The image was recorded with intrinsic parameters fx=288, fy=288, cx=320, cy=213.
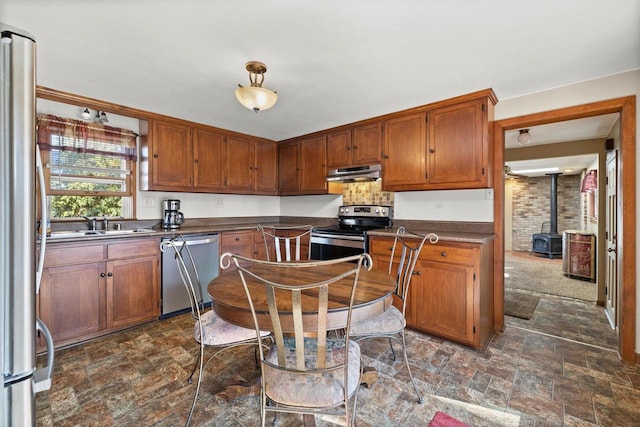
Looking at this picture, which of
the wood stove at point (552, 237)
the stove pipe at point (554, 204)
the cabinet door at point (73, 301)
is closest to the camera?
the cabinet door at point (73, 301)

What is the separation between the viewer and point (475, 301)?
2451 mm

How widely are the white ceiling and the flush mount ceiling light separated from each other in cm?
7

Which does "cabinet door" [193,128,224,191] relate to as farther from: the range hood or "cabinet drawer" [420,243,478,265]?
"cabinet drawer" [420,243,478,265]

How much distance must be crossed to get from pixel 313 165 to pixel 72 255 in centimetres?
288

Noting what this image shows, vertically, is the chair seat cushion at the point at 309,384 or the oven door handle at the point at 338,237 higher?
the oven door handle at the point at 338,237

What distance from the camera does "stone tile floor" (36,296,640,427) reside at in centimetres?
168

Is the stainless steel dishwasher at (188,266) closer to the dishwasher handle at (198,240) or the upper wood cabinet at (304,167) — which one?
the dishwasher handle at (198,240)

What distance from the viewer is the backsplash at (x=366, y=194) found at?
12.4 ft

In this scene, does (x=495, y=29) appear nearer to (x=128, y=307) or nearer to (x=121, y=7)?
(x=121, y=7)

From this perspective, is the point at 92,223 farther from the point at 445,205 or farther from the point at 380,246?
the point at 445,205

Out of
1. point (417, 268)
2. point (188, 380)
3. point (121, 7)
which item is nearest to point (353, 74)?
point (121, 7)

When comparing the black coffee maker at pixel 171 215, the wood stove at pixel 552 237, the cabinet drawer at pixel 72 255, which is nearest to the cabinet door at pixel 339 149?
the black coffee maker at pixel 171 215

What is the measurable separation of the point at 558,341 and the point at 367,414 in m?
2.16

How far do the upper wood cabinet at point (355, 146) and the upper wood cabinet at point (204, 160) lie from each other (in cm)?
115
